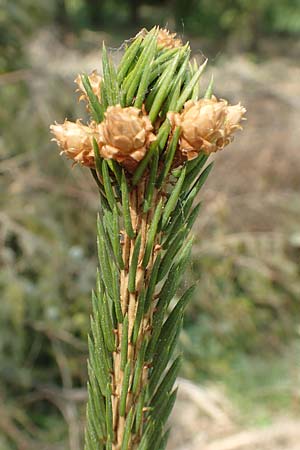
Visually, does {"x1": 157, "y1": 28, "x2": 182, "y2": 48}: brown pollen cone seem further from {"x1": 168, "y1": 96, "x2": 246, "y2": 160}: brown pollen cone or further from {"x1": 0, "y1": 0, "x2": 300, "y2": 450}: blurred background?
{"x1": 0, "y1": 0, "x2": 300, "y2": 450}: blurred background

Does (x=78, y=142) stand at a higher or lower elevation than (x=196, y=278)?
lower

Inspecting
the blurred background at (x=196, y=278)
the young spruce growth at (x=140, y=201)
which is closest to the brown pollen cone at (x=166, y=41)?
the young spruce growth at (x=140, y=201)

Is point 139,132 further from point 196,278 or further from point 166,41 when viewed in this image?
point 196,278

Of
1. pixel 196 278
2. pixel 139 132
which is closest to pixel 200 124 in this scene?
pixel 139 132

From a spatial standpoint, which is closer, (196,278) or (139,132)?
(139,132)

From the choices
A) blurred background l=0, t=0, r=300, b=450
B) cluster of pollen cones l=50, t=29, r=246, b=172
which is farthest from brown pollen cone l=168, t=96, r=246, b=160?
blurred background l=0, t=0, r=300, b=450

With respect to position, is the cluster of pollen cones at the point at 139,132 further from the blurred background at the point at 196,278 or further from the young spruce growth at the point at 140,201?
the blurred background at the point at 196,278

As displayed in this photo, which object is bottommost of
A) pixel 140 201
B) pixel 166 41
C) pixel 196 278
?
pixel 140 201
